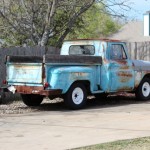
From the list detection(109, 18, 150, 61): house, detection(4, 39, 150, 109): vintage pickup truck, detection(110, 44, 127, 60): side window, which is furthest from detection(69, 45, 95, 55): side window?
detection(109, 18, 150, 61): house

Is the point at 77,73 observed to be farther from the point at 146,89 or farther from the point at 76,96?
the point at 146,89

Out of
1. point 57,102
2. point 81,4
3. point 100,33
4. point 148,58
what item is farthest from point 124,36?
point 57,102

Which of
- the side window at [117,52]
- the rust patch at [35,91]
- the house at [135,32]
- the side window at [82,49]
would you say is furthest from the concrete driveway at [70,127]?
the house at [135,32]

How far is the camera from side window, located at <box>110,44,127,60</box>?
14750 mm

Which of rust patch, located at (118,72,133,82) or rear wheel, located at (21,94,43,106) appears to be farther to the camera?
rust patch, located at (118,72,133,82)

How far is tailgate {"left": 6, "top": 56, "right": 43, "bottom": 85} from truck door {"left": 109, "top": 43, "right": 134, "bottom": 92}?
8.20 ft

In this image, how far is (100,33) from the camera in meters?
41.7

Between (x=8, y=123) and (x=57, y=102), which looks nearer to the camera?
(x=8, y=123)

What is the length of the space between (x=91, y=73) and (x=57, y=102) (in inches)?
78.4

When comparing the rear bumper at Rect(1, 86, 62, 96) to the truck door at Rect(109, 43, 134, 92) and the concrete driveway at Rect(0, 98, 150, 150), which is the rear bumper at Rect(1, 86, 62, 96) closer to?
the concrete driveway at Rect(0, 98, 150, 150)

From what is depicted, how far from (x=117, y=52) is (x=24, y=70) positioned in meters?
3.23

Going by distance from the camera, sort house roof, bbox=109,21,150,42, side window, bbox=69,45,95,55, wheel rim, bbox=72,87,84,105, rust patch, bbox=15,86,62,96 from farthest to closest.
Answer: house roof, bbox=109,21,150,42
side window, bbox=69,45,95,55
wheel rim, bbox=72,87,84,105
rust patch, bbox=15,86,62,96

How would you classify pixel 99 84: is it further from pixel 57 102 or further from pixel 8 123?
pixel 8 123

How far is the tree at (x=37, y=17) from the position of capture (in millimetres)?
17812
